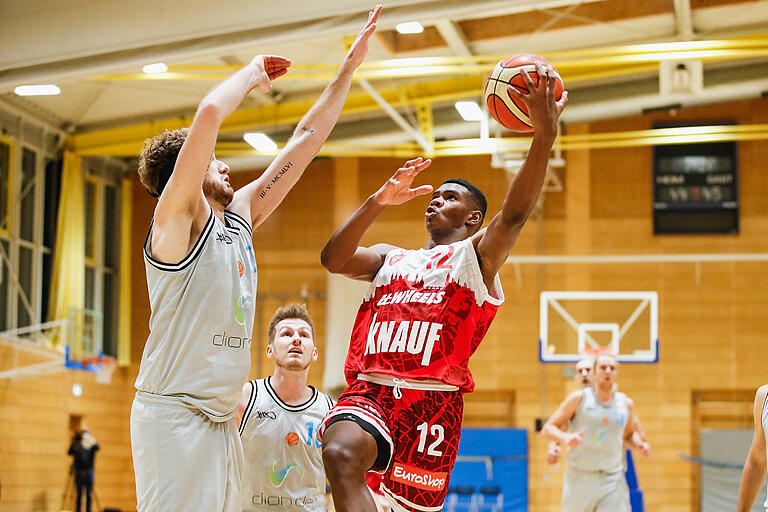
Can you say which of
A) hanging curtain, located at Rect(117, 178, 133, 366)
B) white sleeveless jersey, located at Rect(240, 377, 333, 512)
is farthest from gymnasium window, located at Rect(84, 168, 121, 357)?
white sleeveless jersey, located at Rect(240, 377, 333, 512)

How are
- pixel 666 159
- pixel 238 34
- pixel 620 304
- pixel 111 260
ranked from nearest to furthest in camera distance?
pixel 238 34
pixel 620 304
pixel 666 159
pixel 111 260

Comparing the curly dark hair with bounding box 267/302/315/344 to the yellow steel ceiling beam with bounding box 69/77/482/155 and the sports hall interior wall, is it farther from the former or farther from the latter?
the sports hall interior wall

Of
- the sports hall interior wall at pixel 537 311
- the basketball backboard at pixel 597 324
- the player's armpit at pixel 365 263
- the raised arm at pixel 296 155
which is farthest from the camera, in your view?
the sports hall interior wall at pixel 537 311

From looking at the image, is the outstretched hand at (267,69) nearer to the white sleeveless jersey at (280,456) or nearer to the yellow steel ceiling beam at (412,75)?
the white sleeveless jersey at (280,456)

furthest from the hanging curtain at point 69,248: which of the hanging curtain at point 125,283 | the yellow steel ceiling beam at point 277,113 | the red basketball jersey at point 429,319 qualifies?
the red basketball jersey at point 429,319

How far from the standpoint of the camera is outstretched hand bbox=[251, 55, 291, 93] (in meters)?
3.92

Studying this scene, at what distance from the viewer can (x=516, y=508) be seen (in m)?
17.2

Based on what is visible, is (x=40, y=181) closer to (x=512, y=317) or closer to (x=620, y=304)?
(x=512, y=317)

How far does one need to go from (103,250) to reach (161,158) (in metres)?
16.6

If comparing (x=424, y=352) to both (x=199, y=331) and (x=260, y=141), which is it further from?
(x=260, y=141)

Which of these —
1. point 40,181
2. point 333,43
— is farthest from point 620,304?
point 40,181

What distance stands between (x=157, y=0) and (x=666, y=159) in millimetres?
10880

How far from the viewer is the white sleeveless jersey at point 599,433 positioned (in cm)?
937

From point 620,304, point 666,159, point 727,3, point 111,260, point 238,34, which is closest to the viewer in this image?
point 238,34
